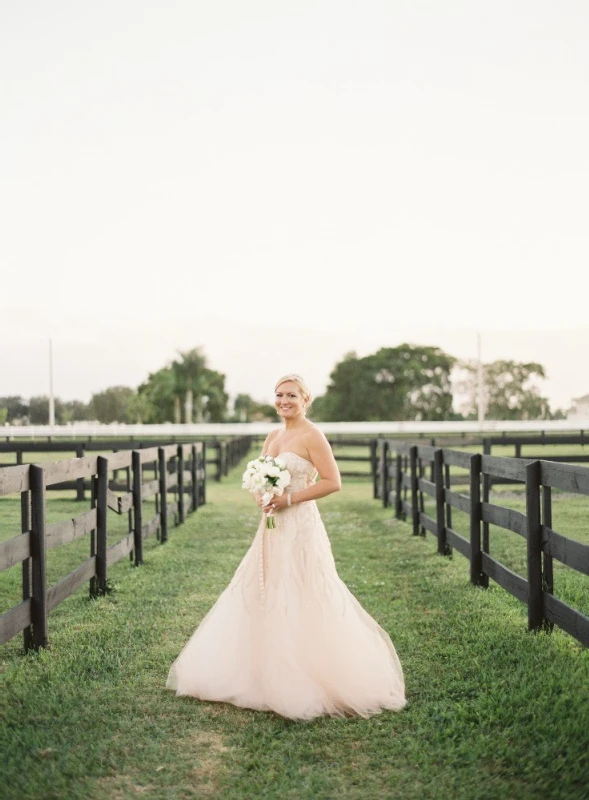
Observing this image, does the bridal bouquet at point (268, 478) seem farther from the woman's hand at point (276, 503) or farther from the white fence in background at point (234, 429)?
the white fence in background at point (234, 429)

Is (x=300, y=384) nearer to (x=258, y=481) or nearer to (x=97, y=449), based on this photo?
(x=258, y=481)

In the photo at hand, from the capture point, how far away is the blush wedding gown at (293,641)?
4.75 metres

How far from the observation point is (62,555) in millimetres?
10375

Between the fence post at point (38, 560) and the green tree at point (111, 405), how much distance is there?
85934 millimetres

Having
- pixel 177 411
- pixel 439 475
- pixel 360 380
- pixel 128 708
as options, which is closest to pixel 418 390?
pixel 360 380

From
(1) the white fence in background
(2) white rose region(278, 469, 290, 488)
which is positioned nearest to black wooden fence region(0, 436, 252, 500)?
(2) white rose region(278, 469, 290, 488)

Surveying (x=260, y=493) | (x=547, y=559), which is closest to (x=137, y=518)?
(x=260, y=493)

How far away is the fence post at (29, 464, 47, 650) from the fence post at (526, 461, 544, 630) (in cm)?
364

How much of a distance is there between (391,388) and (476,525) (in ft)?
294

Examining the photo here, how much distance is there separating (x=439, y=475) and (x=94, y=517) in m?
4.49

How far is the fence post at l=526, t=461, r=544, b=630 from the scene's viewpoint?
19.7 feet

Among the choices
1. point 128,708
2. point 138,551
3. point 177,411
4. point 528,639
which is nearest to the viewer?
point 128,708

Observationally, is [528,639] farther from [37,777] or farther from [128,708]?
[37,777]

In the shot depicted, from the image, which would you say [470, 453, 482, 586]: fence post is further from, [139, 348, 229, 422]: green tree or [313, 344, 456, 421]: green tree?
[313, 344, 456, 421]: green tree
